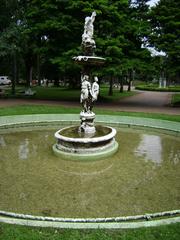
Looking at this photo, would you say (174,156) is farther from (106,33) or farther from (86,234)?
(106,33)

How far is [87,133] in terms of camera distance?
37.8 ft

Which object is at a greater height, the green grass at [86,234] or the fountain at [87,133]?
the fountain at [87,133]

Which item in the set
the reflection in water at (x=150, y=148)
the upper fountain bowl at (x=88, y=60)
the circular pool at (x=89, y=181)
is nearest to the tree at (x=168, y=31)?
the reflection in water at (x=150, y=148)

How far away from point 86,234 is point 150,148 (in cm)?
701

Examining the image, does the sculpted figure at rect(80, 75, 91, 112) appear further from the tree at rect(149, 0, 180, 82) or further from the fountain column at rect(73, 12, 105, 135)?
the tree at rect(149, 0, 180, 82)

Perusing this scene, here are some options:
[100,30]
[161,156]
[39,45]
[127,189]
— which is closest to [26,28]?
[39,45]

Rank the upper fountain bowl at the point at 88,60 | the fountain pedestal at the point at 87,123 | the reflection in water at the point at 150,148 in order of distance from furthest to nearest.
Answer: the fountain pedestal at the point at 87,123 < the upper fountain bowl at the point at 88,60 < the reflection in water at the point at 150,148

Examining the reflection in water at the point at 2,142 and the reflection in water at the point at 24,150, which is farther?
the reflection in water at the point at 2,142

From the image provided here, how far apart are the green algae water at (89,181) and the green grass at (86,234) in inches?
36.5

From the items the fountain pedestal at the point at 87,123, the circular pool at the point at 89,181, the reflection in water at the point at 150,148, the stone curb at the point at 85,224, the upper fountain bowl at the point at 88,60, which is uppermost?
the upper fountain bowl at the point at 88,60

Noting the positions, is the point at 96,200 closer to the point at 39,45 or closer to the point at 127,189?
the point at 127,189

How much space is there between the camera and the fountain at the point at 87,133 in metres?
10.2

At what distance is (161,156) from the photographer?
35.2 ft

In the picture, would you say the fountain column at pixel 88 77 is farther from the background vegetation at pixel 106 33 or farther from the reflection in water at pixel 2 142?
the background vegetation at pixel 106 33
